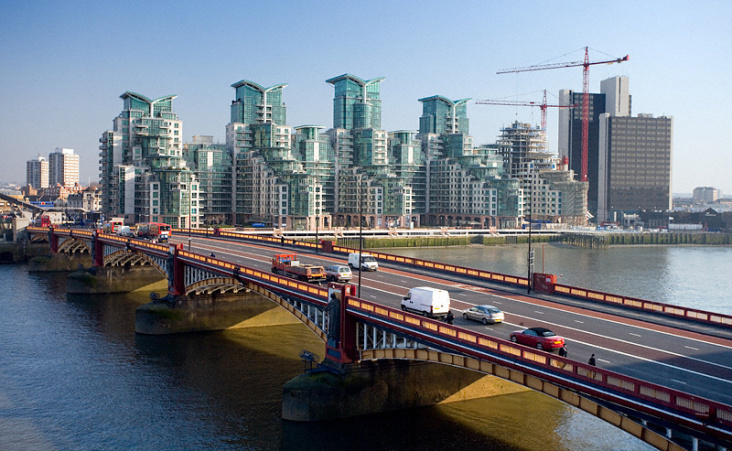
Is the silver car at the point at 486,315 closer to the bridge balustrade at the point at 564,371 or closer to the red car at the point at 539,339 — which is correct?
the red car at the point at 539,339

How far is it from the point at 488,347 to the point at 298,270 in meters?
27.4

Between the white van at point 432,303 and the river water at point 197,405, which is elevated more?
the white van at point 432,303

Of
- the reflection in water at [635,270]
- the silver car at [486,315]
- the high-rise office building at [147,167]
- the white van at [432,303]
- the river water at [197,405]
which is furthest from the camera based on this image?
the high-rise office building at [147,167]

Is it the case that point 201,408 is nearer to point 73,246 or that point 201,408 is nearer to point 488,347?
point 488,347

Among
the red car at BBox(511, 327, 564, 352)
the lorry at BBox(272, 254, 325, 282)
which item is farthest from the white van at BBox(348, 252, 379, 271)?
the red car at BBox(511, 327, 564, 352)

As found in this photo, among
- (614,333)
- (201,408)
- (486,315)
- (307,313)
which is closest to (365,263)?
(307,313)

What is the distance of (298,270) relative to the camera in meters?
54.7

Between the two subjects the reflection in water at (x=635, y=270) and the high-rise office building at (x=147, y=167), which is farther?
the high-rise office building at (x=147, y=167)

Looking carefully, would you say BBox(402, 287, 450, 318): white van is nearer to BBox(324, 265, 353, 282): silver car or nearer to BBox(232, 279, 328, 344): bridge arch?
BBox(232, 279, 328, 344): bridge arch

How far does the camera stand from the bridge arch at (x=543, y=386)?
23.5 m

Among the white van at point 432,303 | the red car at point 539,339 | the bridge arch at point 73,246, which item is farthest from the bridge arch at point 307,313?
the bridge arch at point 73,246

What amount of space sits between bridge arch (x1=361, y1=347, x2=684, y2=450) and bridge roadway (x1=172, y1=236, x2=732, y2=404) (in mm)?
3334

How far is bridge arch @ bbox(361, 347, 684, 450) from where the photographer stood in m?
23.5

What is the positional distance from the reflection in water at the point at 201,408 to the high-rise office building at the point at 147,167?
106m
